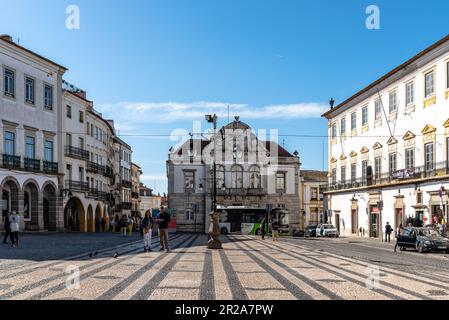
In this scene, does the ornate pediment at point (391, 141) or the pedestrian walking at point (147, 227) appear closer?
the pedestrian walking at point (147, 227)

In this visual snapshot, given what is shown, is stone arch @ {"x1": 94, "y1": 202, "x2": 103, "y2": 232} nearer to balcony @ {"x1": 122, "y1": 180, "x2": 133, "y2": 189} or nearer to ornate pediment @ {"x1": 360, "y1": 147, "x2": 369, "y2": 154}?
balcony @ {"x1": 122, "y1": 180, "x2": 133, "y2": 189}

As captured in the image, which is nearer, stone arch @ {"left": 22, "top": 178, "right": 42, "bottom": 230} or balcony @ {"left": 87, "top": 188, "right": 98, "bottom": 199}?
stone arch @ {"left": 22, "top": 178, "right": 42, "bottom": 230}

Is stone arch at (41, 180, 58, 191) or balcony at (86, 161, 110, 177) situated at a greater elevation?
balcony at (86, 161, 110, 177)

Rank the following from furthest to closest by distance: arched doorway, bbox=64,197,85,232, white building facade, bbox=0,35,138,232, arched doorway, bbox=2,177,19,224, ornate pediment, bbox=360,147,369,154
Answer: arched doorway, bbox=64,197,85,232, ornate pediment, bbox=360,147,369,154, white building facade, bbox=0,35,138,232, arched doorway, bbox=2,177,19,224

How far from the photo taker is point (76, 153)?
54.0 metres

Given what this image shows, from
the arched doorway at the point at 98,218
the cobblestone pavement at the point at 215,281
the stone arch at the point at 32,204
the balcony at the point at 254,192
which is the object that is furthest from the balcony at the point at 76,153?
the cobblestone pavement at the point at 215,281

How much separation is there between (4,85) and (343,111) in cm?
3109

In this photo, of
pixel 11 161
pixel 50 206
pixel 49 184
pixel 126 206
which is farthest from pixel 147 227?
pixel 126 206

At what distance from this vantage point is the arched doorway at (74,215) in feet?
178

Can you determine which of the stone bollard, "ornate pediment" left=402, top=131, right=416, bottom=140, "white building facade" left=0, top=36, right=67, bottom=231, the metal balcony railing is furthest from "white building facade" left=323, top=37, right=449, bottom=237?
the metal balcony railing

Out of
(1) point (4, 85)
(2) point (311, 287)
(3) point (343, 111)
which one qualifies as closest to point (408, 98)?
(3) point (343, 111)

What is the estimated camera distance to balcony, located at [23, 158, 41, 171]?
4125 centimetres

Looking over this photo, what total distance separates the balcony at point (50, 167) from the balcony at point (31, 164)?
895mm

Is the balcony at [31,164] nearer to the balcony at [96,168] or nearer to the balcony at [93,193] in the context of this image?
the balcony at [93,193]
